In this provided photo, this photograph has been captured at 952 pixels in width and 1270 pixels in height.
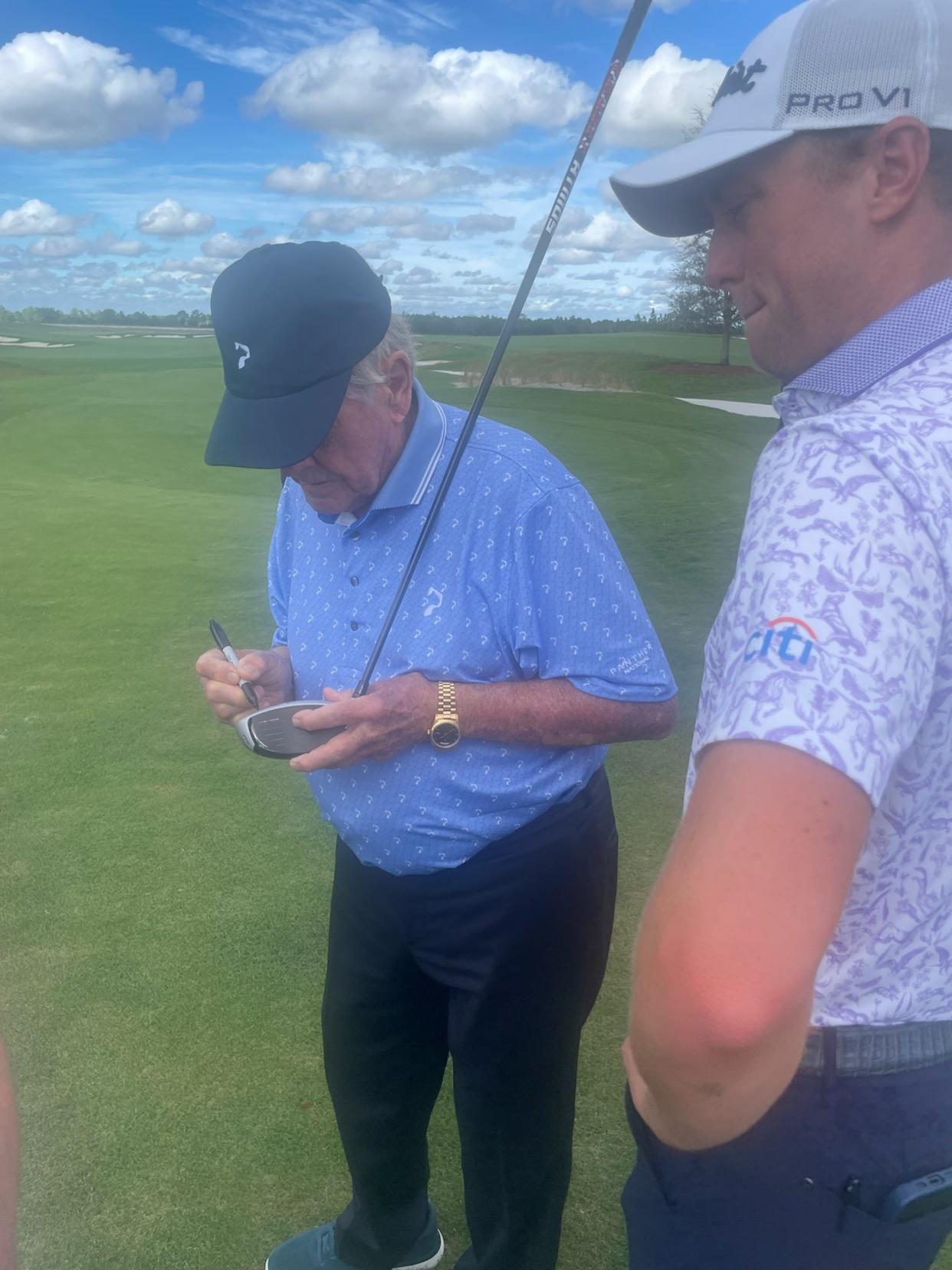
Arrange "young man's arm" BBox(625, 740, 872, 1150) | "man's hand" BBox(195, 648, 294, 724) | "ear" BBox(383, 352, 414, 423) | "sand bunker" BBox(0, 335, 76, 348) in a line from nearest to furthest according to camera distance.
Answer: "young man's arm" BBox(625, 740, 872, 1150) → "ear" BBox(383, 352, 414, 423) → "man's hand" BBox(195, 648, 294, 724) → "sand bunker" BBox(0, 335, 76, 348)

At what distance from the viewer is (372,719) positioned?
70.7 inches

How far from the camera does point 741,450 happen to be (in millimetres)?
15297

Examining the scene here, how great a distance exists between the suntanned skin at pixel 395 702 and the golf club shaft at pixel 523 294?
71 mm

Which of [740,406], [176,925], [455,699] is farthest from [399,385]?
[740,406]

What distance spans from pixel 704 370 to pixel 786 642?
93.8 ft

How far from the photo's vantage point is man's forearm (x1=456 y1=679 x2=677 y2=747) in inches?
72.0

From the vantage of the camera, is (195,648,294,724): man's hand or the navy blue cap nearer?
the navy blue cap

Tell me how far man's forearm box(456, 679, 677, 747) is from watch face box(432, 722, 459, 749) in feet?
0.05

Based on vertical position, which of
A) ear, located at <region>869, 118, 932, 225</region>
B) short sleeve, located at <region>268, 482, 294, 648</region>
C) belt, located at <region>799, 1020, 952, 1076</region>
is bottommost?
belt, located at <region>799, 1020, 952, 1076</region>

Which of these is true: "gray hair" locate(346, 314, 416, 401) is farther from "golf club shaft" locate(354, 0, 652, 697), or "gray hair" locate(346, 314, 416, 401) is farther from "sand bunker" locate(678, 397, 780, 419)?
"sand bunker" locate(678, 397, 780, 419)

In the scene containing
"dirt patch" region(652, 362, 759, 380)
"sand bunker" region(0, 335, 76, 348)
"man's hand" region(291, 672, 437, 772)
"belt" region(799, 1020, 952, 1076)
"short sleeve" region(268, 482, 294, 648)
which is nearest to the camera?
"belt" region(799, 1020, 952, 1076)

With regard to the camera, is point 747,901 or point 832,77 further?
point 832,77

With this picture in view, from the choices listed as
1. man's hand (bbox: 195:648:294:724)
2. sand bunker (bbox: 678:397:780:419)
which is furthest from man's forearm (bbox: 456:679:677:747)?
sand bunker (bbox: 678:397:780:419)

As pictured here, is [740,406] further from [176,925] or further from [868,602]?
[868,602]
